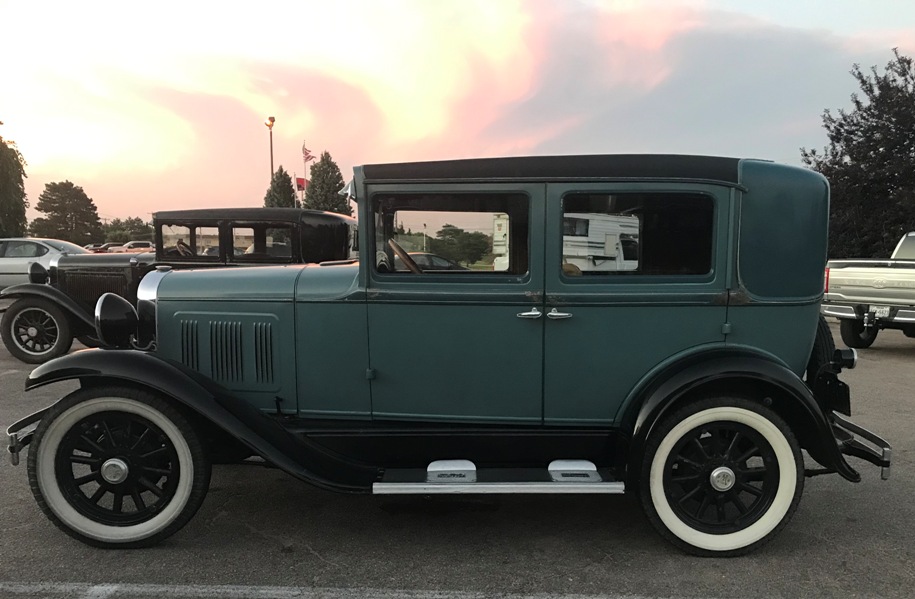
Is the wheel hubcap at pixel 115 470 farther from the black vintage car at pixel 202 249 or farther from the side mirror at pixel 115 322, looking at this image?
the black vintage car at pixel 202 249

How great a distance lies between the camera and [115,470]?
2.71m

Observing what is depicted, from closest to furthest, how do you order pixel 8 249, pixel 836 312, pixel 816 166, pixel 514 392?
pixel 514 392 → pixel 836 312 → pixel 8 249 → pixel 816 166

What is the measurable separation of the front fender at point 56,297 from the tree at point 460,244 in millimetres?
5666

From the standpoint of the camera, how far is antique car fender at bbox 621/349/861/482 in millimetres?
2611

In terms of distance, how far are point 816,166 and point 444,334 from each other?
16.2 meters

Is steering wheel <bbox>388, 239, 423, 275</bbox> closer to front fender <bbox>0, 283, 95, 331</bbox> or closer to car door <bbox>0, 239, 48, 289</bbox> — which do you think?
front fender <bbox>0, 283, 95, 331</bbox>

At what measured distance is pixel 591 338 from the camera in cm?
280

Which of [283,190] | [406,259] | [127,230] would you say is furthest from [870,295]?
[127,230]

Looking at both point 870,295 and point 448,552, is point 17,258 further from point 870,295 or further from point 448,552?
point 870,295

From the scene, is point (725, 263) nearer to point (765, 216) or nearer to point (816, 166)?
point (765, 216)

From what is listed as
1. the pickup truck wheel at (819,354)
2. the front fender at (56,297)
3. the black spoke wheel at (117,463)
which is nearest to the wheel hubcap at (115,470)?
the black spoke wheel at (117,463)

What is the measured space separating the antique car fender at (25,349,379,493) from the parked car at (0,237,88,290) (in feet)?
35.4

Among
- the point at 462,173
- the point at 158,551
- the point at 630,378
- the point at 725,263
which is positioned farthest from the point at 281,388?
the point at 725,263

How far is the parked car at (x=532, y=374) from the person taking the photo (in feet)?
8.77
